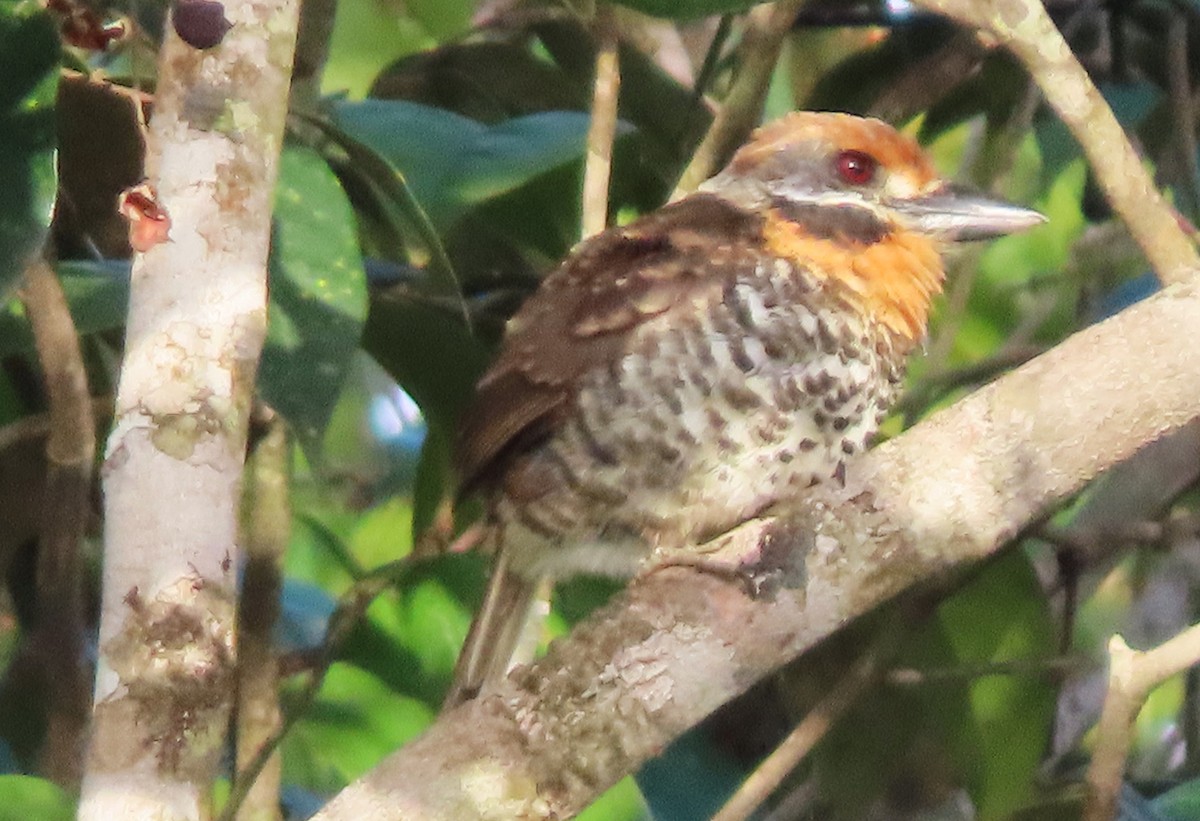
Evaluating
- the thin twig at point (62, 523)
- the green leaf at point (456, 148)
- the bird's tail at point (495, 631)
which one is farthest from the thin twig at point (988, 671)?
the thin twig at point (62, 523)

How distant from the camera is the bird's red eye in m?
1.76

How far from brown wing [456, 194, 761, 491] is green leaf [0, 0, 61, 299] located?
20.4 inches

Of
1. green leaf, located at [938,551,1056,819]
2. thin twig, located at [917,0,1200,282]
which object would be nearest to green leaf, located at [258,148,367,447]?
thin twig, located at [917,0,1200,282]

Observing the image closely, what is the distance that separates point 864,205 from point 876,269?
108 mm

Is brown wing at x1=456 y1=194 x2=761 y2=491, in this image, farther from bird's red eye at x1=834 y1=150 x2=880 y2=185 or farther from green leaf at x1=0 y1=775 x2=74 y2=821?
green leaf at x1=0 y1=775 x2=74 y2=821

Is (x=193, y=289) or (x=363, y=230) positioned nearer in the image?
(x=193, y=289)

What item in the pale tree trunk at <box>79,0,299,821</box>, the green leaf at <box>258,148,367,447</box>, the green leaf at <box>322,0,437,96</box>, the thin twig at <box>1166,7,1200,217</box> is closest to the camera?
the pale tree trunk at <box>79,0,299,821</box>

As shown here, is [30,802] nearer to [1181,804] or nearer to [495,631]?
[495,631]

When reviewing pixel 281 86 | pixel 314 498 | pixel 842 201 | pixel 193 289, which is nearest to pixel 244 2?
pixel 281 86

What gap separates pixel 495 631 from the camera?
5.70 feet

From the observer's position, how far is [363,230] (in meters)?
1.94

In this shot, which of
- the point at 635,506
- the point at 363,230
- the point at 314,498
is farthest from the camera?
the point at 314,498

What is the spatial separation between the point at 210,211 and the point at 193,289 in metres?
0.06

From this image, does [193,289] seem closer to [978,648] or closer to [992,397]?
[992,397]
